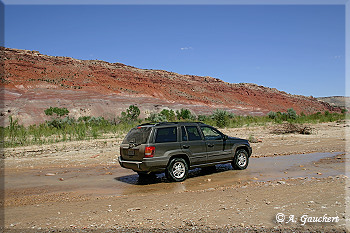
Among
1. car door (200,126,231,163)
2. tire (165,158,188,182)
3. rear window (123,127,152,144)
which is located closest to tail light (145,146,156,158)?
rear window (123,127,152,144)

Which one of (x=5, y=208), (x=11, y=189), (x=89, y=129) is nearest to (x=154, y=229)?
(x=5, y=208)

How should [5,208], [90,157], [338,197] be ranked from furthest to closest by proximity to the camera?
[90,157], [5,208], [338,197]

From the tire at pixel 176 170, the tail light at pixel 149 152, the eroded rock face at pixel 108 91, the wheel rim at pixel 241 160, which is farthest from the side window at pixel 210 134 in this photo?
the eroded rock face at pixel 108 91

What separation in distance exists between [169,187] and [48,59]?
78.6 m

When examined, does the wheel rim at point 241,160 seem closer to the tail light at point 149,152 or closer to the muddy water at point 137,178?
the muddy water at point 137,178

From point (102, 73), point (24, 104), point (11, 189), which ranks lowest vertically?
point (11, 189)

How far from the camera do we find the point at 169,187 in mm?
8523

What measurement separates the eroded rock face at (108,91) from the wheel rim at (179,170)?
1761 inches

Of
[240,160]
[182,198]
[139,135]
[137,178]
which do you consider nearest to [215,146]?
[240,160]

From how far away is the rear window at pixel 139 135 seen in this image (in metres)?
9.05

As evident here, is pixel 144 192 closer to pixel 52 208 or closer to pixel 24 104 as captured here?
pixel 52 208

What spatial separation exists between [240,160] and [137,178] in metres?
3.72

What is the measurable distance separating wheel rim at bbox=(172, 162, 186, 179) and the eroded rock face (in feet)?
147

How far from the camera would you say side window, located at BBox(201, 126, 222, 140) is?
33.6ft
